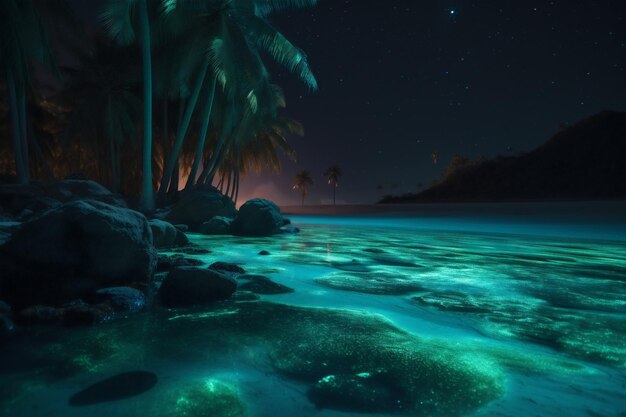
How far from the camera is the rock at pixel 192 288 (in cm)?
313

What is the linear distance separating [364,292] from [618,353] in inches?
81.3

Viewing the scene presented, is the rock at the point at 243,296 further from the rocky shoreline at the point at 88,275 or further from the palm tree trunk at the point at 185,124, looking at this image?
the palm tree trunk at the point at 185,124

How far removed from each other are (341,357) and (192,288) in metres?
1.68

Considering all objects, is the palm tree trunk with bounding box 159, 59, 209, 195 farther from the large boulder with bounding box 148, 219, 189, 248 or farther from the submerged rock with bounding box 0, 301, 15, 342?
the submerged rock with bounding box 0, 301, 15, 342

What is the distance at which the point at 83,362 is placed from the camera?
6.34ft

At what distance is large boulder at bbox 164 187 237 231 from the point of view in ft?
45.0

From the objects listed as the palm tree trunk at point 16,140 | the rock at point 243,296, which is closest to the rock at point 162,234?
the rock at point 243,296

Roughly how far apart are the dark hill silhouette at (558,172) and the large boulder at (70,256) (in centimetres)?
3518

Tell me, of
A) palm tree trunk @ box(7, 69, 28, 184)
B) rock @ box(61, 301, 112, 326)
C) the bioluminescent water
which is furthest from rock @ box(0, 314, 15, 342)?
palm tree trunk @ box(7, 69, 28, 184)

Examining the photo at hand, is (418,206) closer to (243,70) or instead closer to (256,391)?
(243,70)

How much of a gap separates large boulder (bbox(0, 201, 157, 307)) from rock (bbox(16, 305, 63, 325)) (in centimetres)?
41

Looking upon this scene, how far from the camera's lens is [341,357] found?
6.79ft

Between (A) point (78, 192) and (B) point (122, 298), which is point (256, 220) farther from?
(B) point (122, 298)

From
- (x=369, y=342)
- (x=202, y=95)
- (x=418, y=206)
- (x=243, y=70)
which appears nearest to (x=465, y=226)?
(x=418, y=206)
